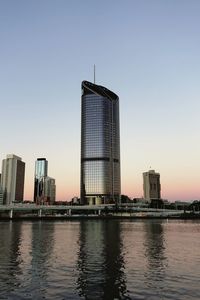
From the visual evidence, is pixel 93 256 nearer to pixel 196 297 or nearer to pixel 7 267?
pixel 7 267

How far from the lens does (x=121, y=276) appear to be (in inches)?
1737

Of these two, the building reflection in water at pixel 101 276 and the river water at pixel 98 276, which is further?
the building reflection in water at pixel 101 276

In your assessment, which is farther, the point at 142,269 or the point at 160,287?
the point at 142,269

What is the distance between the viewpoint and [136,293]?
1401 inches

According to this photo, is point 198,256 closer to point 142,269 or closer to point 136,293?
point 142,269

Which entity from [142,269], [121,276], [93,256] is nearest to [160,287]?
[121,276]

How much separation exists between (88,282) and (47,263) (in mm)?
15303

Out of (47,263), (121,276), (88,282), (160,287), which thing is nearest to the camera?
(160,287)

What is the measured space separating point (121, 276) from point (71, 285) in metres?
7.77

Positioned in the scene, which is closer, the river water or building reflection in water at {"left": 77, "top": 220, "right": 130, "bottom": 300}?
the river water

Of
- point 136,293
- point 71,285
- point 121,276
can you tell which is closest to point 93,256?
point 121,276

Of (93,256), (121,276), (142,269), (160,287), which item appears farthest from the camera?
(93,256)

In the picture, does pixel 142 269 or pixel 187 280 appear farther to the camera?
pixel 142 269

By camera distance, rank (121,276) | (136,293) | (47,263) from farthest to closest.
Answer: (47,263) < (121,276) < (136,293)
